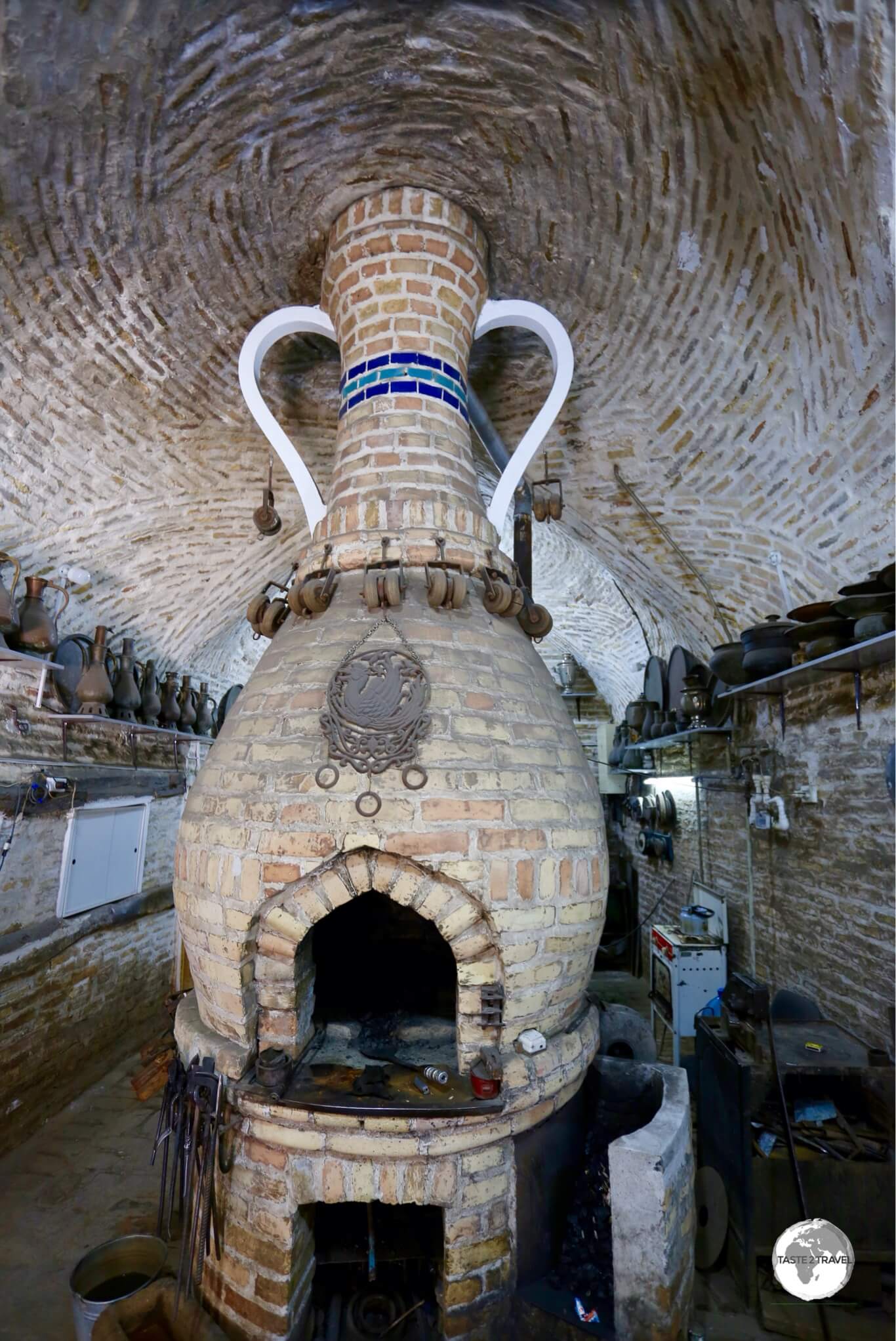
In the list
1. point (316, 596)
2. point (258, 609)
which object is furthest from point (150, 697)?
point (316, 596)

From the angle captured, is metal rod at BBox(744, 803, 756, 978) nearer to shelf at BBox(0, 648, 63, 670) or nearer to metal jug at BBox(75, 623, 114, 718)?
metal jug at BBox(75, 623, 114, 718)

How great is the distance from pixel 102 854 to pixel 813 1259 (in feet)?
15.9

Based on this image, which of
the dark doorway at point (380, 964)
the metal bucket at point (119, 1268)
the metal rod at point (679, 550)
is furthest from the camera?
the metal rod at point (679, 550)

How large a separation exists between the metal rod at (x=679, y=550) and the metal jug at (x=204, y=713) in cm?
432

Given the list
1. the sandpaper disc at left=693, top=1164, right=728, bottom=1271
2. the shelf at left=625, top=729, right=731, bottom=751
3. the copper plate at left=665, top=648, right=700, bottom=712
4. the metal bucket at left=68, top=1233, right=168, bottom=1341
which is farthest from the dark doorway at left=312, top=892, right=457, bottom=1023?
the copper plate at left=665, top=648, right=700, bottom=712

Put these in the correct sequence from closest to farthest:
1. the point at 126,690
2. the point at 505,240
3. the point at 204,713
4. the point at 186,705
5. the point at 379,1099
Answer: the point at 379,1099 < the point at 505,240 < the point at 126,690 < the point at 186,705 < the point at 204,713

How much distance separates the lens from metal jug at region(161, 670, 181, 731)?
18.6 feet

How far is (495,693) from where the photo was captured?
2.67 metres

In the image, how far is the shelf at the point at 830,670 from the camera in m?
3.05

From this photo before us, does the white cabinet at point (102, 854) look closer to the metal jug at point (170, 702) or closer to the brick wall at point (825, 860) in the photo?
the metal jug at point (170, 702)

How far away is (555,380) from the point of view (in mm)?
3443

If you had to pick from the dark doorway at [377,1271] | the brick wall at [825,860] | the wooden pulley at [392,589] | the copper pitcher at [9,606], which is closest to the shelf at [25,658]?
the copper pitcher at [9,606]

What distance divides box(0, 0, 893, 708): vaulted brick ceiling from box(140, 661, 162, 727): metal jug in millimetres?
729

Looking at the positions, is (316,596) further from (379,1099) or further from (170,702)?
(170,702)
